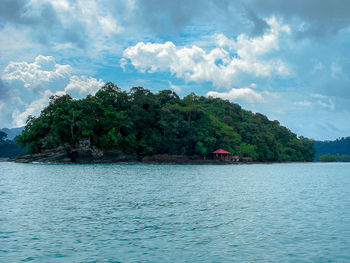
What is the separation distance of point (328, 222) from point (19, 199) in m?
13.6

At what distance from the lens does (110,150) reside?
5806 cm

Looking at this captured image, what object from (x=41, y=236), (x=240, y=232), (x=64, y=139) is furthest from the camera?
(x=64, y=139)

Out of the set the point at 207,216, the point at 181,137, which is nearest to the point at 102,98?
the point at 181,137

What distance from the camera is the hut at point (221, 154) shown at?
6797 cm

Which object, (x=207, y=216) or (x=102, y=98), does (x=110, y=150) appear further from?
(x=207, y=216)

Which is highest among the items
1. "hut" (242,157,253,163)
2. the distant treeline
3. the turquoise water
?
the distant treeline

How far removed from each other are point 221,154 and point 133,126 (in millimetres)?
22013

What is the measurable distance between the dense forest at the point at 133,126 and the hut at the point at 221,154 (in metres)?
1.51

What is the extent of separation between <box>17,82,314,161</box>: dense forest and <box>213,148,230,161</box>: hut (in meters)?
1.51

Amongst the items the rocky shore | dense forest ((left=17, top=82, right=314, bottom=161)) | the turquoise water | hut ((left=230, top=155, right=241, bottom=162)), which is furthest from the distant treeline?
the turquoise water

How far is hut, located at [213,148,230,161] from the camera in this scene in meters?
68.0

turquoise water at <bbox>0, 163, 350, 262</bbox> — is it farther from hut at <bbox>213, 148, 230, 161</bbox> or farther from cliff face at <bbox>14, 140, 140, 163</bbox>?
hut at <bbox>213, 148, 230, 161</bbox>

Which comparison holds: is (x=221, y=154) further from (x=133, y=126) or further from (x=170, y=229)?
(x=170, y=229)

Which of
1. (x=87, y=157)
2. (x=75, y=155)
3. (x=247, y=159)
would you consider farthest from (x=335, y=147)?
(x=75, y=155)
